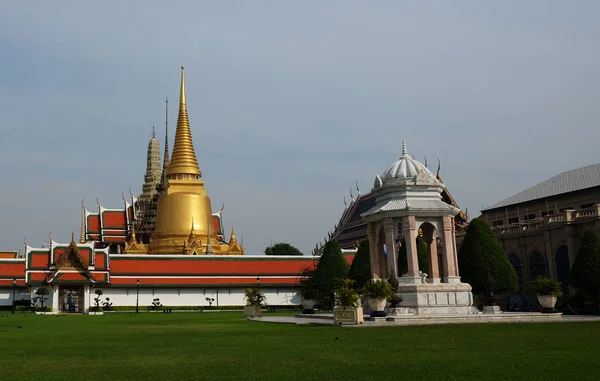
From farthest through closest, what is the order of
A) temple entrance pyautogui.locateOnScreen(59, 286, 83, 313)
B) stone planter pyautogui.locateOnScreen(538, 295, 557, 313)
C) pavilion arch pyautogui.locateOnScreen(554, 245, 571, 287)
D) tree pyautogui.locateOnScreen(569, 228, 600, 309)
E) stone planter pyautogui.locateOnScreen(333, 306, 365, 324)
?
1. temple entrance pyautogui.locateOnScreen(59, 286, 83, 313)
2. pavilion arch pyautogui.locateOnScreen(554, 245, 571, 287)
3. tree pyautogui.locateOnScreen(569, 228, 600, 309)
4. stone planter pyautogui.locateOnScreen(538, 295, 557, 313)
5. stone planter pyautogui.locateOnScreen(333, 306, 365, 324)

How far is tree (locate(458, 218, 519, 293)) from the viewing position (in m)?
44.7

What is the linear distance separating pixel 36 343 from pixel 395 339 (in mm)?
10286

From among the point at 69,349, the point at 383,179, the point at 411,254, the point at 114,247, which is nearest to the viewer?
the point at 69,349

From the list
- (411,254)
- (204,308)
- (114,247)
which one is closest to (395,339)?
(411,254)

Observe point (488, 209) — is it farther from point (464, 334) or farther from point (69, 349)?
point (69, 349)

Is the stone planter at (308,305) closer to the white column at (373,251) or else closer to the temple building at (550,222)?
the white column at (373,251)

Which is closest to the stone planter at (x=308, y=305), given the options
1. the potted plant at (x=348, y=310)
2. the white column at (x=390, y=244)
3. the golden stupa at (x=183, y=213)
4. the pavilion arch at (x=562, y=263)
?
the white column at (x=390, y=244)

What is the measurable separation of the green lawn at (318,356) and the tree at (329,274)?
36.7 meters

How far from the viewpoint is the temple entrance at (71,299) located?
5912 cm

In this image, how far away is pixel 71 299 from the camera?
2361 inches

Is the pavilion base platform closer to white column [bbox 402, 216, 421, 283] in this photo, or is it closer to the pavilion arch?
white column [bbox 402, 216, 421, 283]

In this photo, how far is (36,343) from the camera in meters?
18.7

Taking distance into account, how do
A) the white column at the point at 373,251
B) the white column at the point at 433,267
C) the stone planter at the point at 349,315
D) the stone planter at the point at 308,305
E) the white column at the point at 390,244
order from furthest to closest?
the stone planter at the point at 308,305, the white column at the point at 373,251, the white column at the point at 433,267, the white column at the point at 390,244, the stone planter at the point at 349,315

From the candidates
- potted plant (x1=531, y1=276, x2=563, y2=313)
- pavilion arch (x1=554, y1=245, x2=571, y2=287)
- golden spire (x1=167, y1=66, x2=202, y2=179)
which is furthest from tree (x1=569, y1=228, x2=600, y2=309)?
golden spire (x1=167, y1=66, x2=202, y2=179)
